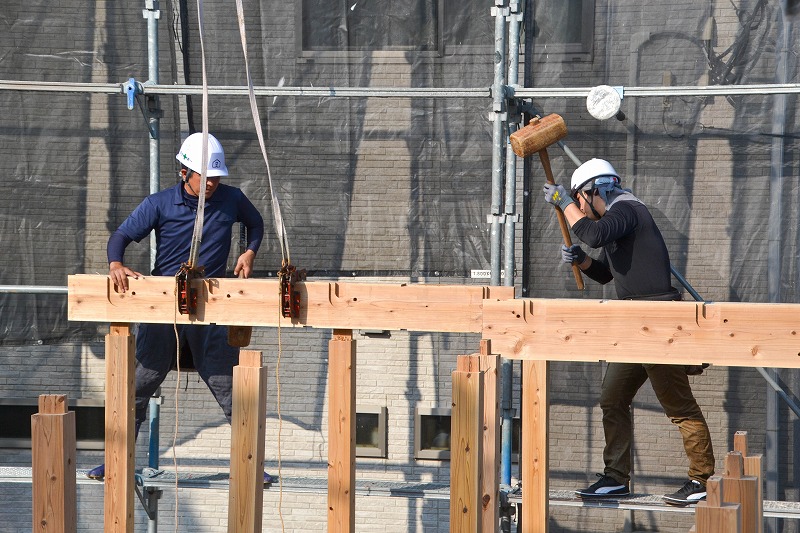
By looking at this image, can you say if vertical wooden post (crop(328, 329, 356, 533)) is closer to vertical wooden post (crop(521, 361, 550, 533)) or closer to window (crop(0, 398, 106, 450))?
vertical wooden post (crop(521, 361, 550, 533))

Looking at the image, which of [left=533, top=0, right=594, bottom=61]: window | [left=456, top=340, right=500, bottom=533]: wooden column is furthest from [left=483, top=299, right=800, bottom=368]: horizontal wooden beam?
[left=533, top=0, right=594, bottom=61]: window

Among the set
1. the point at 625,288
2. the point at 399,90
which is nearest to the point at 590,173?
the point at 625,288

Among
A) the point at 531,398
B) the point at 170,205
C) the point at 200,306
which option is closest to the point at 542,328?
the point at 531,398

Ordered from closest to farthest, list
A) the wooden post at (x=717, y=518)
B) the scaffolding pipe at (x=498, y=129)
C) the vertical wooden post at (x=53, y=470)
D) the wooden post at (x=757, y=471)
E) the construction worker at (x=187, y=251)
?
the wooden post at (x=717, y=518) → the wooden post at (x=757, y=471) → the vertical wooden post at (x=53, y=470) → the construction worker at (x=187, y=251) → the scaffolding pipe at (x=498, y=129)

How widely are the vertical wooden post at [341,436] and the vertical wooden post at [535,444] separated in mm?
670

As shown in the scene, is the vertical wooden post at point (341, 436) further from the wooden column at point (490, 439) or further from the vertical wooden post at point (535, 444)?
the vertical wooden post at point (535, 444)

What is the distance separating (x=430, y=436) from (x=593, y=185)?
8.05 ft

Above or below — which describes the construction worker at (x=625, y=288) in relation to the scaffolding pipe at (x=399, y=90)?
below

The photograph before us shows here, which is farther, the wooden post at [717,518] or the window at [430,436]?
the window at [430,436]

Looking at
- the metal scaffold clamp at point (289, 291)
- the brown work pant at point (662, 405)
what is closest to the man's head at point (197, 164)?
the metal scaffold clamp at point (289, 291)

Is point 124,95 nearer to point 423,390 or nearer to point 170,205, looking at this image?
point 170,205

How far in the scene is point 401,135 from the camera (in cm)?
611

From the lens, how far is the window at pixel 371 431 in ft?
23.6

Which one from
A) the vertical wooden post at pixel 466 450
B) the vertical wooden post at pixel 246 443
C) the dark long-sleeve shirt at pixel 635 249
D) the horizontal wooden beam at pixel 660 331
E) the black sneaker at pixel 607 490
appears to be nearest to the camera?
the vertical wooden post at pixel 466 450
